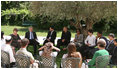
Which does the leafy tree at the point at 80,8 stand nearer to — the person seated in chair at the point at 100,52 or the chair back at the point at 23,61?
the person seated in chair at the point at 100,52

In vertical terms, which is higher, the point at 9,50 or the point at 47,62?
the point at 9,50

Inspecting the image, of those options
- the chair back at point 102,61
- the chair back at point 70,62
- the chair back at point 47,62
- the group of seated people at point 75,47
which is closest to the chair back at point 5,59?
the group of seated people at point 75,47

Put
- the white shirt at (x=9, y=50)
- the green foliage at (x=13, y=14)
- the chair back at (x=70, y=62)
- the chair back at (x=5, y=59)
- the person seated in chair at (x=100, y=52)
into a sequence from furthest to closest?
the green foliage at (x=13, y=14) → the white shirt at (x=9, y=50) → the chair back at (x=5, y=59) → the person seated in chair at (x=100, y=52) → the chair back at (x=70, y=62)

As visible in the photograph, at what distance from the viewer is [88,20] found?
1044cm

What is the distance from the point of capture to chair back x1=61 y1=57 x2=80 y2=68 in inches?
201

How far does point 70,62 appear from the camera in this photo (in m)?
5.14

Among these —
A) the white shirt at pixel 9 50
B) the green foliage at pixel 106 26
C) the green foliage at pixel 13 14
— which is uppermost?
the green foliage at pixel 13 14

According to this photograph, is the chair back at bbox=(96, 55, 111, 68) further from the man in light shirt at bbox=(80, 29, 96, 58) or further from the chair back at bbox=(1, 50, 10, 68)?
the man in light shirt at bbox=(80, 29, 96, 58)

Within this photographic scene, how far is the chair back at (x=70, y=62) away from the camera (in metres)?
5.11

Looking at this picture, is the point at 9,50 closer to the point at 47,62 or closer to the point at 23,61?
the point at 23,61

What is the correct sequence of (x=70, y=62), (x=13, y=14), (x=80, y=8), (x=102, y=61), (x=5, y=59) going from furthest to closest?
(x=13, y=14), (x=80, y=8), (x=5, y=59), (x=102, y=61), (x=70, y=62)

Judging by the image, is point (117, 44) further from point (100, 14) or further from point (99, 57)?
point (100, 14)

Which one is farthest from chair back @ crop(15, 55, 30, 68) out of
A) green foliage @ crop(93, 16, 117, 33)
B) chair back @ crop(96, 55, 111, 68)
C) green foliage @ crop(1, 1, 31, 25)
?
green foliage @ crop(1, 1, 31, 25)

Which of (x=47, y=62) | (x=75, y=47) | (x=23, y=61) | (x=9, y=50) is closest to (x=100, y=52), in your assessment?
(x=75, y=47)
